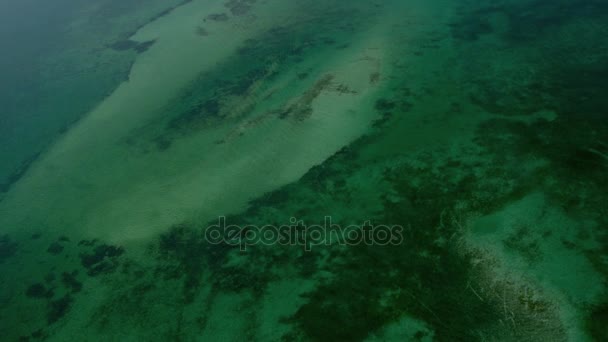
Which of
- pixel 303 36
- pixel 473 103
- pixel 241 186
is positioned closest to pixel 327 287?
pixel 241 186

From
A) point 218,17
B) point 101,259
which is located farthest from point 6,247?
point 218,17

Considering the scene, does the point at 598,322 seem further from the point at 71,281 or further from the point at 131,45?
the point at 131,45

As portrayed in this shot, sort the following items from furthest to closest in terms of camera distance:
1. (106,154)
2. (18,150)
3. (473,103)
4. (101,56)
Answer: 1. (101,56)
2. (18,150)
3. (106,154)
4. (473,103)

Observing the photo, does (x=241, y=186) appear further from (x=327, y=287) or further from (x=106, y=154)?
(x=106, y=154)
